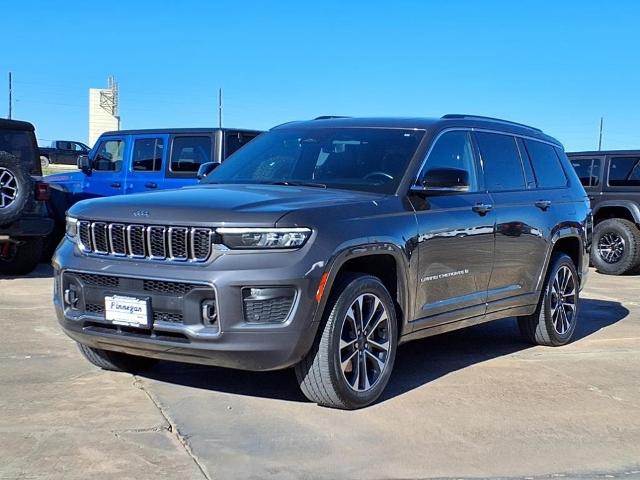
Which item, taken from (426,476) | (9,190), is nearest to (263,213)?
(426,476)

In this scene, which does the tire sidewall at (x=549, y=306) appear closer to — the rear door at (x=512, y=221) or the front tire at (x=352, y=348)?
the rear door at (x=512, y=221)

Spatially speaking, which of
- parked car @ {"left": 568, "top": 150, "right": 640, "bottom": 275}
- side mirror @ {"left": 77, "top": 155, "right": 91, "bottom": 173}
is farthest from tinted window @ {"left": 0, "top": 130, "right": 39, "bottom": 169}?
parked car @ {"left": 568, "top": 150, "right": 640, "bottom": 275}

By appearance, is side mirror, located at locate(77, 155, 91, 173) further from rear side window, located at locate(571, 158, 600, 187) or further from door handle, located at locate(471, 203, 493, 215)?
rear side window, located at locate(571, 158, 600, 187)

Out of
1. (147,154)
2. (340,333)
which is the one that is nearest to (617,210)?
(147,154)

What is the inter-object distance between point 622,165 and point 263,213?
10463mm

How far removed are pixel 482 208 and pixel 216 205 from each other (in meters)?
2.28

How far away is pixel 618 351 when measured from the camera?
7.23 m

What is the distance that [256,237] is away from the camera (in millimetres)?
4543

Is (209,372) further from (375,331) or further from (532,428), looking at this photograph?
(532,428)

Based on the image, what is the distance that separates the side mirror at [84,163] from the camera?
1216 centimetres

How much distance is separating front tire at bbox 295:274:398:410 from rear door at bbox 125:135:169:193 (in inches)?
273

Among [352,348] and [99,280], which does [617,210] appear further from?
[99,280]

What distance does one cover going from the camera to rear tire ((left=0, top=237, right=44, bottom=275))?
416 inches

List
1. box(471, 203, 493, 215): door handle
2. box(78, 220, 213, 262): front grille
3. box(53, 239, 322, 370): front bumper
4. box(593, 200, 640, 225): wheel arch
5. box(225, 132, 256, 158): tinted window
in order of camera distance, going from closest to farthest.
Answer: box(53, 239, 322, 370): front bumper, box(78, 220, 213, 262): front grille, box(471, 203, 493, 215): door handle, box(225, 132, 256, 158): tinted window, box(593, 200, 640, 225): wheel arch
